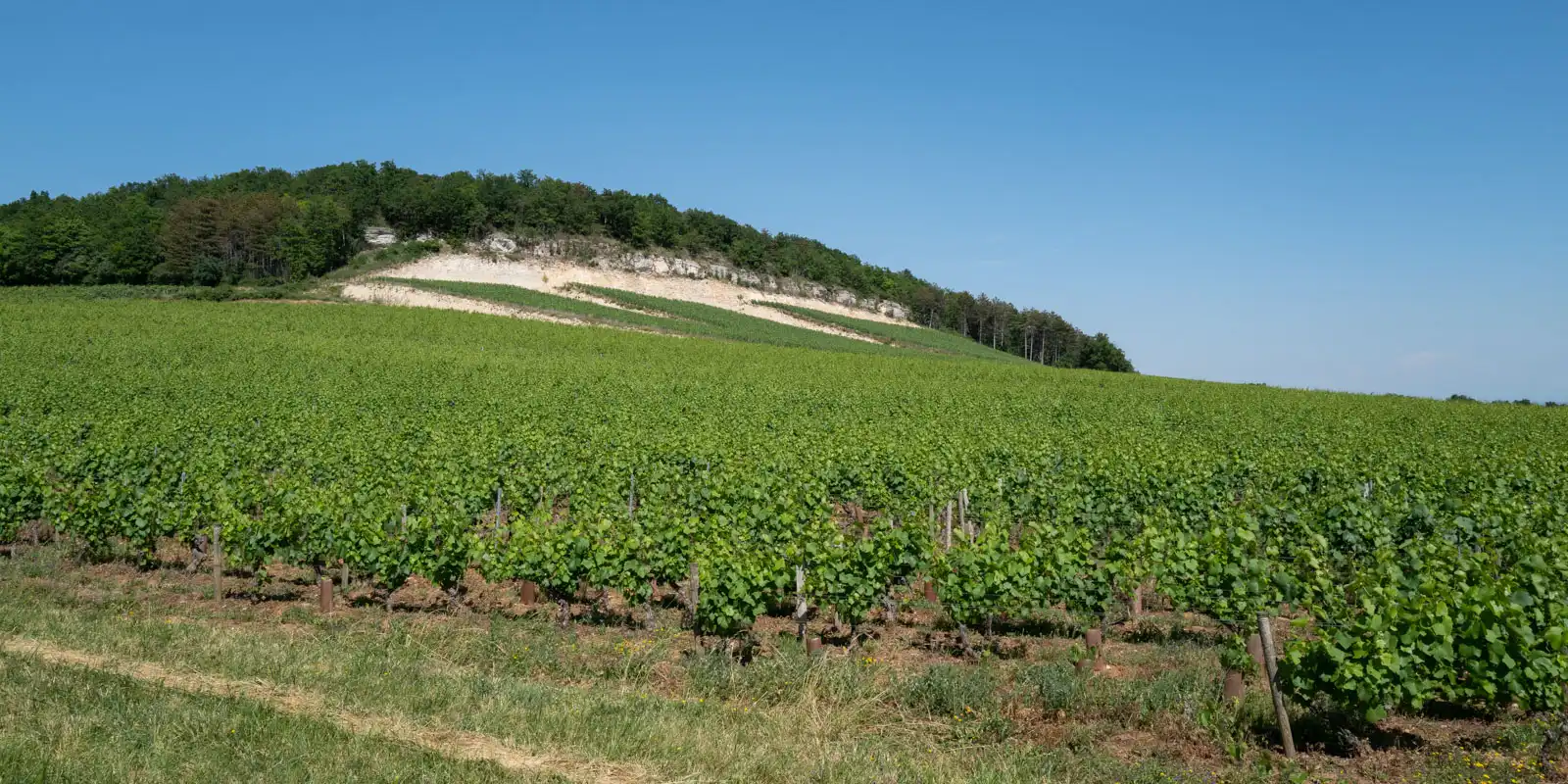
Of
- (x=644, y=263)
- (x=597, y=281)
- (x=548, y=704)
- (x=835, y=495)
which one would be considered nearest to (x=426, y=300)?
(x=597, y=281)

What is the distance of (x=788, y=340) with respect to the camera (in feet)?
251

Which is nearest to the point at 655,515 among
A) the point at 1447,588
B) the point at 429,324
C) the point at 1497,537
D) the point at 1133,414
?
the point at 1447,588

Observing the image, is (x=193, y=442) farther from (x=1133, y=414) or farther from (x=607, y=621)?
(x=1133, y=414)

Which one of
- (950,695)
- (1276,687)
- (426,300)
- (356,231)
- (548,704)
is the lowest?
(548,704)

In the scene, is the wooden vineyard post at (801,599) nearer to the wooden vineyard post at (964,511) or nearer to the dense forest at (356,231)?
the wooden vineyard post at (964,511)

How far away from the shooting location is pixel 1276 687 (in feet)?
25.6

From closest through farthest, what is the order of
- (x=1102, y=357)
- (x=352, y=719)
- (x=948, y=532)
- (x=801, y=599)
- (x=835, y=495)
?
(x=352, y=719)
(x=801, y=599)
(x=948, y=532)
(x=835, y=495)
(x=1102, y=357)

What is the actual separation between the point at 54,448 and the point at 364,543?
11482mm

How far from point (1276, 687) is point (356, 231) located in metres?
102

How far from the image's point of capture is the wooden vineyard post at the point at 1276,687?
7.57 metres

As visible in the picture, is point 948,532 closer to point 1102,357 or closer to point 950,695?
point 950,695

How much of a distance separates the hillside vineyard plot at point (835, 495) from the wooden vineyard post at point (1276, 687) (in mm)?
149

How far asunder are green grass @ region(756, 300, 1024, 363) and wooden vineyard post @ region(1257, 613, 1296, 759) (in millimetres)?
78952

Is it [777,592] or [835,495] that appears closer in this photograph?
[777,592]
